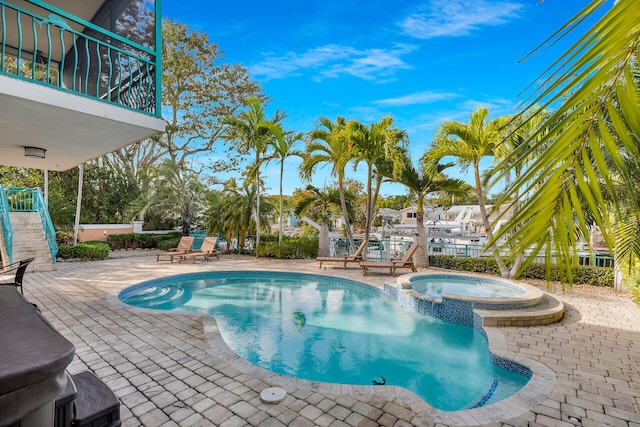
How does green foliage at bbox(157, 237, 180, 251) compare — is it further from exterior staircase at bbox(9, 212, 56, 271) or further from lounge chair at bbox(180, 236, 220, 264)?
exterior staircase at bbox(9, 212, 56, 271)

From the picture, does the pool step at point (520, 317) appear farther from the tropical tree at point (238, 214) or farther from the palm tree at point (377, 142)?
the tropical tree at point (238, 214)

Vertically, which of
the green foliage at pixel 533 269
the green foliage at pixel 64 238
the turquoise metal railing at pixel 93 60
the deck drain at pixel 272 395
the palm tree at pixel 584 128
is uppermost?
the turquoise metal railing at pixel 93 60

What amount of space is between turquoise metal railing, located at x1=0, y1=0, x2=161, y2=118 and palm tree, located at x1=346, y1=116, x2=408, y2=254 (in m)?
7.46

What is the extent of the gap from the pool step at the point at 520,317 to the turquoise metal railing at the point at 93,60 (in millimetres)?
7123

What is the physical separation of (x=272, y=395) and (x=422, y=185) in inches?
417

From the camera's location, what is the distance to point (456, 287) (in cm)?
951

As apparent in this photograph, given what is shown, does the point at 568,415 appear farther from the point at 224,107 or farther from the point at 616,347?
the point at 224,107

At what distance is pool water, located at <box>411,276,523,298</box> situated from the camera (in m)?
8.71

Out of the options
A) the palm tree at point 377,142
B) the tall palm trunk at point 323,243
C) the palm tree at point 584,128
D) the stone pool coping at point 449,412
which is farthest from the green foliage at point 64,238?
the palm tree at point 584,128

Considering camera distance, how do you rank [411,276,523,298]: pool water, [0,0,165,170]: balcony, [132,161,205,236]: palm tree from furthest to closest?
1. [132,161,205,236]: palm tree
2. [411,276,523,298]: pool water
3. [0,0,165,170]: balcony

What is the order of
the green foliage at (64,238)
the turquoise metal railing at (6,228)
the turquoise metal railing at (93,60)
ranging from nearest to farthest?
the turquoise metal railing at (93,60) < the turquoise metal railing at (6,228) < the green foliage at (64,238)

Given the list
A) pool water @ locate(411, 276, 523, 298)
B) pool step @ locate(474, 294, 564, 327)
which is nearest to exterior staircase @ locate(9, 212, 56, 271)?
pool water @ locate(411, 276, 523, 298)

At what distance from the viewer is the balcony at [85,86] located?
4.51m

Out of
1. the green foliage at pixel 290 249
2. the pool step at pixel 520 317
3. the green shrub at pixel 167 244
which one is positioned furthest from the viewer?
the green shrub at pixel 167 244
